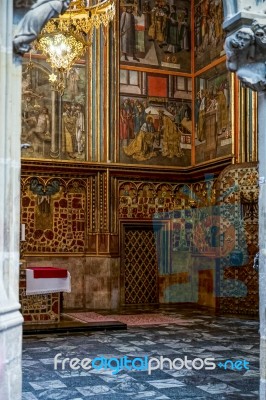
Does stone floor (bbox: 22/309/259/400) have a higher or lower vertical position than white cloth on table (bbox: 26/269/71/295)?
lower

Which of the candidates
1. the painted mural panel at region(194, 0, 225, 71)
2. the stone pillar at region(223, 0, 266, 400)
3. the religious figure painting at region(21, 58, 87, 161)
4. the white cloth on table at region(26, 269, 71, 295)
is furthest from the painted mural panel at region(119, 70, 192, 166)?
the stone pillar at region(223, 0, 266, 400)

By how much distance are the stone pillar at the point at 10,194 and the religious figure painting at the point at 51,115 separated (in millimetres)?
10798

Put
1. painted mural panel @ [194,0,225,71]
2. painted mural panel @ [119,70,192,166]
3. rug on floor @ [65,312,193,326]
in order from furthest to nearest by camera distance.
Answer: painted mural panel @ [119,70,192,166]
painted mural panel @ [194,0,225,71]
rug on floor @ [65,312,193,326]

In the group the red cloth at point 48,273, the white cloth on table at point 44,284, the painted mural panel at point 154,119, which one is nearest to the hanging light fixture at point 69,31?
the red cloth at point 48,273

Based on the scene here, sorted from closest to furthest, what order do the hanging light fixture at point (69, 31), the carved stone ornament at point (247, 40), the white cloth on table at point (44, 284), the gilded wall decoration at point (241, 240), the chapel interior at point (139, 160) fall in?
the carved stone ornament at point (247, 40)
the hanging light fixture at point (69, 31)
the white cloth on table at point (44, 284)
the gilded wall decoration at point (241, 240)
the chapel interior at point (139, 160)

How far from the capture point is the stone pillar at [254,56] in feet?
18.8

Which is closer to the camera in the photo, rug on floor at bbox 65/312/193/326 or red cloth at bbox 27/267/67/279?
red cloth at bbox 27/267/67/279

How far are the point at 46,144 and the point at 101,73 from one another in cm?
234

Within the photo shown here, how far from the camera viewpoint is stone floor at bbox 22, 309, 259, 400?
23.1ft

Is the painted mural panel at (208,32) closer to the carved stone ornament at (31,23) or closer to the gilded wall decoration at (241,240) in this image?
the gilded wall decoration at (241,240)

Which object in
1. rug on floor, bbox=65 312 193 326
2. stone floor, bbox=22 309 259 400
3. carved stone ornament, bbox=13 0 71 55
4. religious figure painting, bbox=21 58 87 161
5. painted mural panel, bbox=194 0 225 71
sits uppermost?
painted mural panel, bbox=194 0 225 71

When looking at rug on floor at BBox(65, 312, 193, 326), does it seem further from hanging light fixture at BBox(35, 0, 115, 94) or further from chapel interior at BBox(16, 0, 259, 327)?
hanging light fixture at BBox(35, 0, 115, 94)

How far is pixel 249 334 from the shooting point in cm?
1138

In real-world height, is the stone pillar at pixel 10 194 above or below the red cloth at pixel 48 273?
above
